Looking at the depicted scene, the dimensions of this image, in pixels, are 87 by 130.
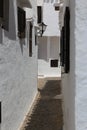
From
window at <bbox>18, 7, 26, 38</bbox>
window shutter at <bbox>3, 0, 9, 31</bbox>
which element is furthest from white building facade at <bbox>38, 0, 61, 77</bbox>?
window shutter at <bbox>3, 0, 9, 31</bbox>

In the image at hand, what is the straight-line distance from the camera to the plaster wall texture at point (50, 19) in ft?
83.8

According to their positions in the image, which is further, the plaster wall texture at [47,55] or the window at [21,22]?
the plaster wall texture at [47,55]

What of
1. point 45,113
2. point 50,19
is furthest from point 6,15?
point 50,19

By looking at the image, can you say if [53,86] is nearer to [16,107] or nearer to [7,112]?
[16,107]

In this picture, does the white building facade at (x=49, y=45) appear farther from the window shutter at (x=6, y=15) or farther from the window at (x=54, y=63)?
the window shutter at (x=6, y=15)

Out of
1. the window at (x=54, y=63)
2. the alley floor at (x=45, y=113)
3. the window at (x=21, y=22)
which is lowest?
the window at (x=54, y=63)

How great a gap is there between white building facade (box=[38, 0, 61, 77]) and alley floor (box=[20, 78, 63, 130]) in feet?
26.7

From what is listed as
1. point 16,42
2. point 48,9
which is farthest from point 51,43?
point 16,42
